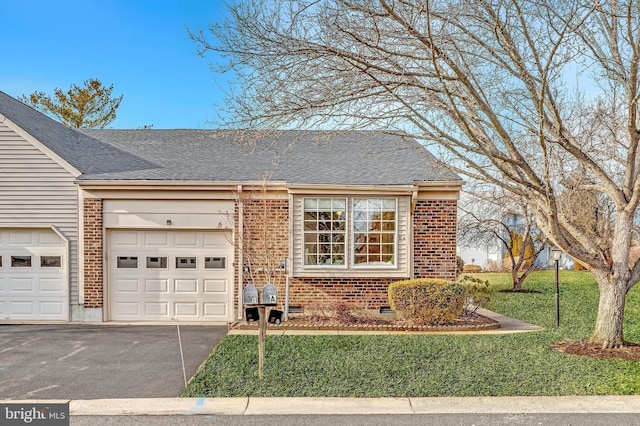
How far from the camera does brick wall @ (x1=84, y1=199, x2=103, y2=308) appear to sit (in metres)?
10.7

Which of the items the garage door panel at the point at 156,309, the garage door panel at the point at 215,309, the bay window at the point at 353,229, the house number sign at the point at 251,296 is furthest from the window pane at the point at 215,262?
the house number sign at the point at 251,296

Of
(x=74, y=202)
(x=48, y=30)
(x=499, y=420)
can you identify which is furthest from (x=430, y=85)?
(x=48, y=30)

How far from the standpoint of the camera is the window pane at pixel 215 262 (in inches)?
431

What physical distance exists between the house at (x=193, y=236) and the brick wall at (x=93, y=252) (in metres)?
0.02

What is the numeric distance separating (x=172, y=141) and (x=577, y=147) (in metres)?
10.7

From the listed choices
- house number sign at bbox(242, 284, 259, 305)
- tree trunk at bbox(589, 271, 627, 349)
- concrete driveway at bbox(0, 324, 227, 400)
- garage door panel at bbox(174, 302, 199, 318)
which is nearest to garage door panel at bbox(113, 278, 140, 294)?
concrete driveway at bbox(0, 324, 227, 400)

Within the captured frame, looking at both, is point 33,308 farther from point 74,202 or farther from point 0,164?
point 0,164

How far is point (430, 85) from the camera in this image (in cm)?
791

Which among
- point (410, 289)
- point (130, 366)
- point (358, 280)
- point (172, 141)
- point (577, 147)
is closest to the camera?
point (130, 366)

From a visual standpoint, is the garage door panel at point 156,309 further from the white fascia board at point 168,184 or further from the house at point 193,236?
the white fascia board at point 168,184

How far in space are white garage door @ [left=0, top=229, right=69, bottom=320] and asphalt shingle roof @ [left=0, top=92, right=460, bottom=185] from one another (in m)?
1.91

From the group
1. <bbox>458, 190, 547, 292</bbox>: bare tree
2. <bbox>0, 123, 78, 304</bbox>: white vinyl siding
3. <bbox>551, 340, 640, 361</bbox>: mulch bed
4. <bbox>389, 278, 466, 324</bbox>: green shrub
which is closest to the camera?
<bbox>551, 340, 640, 361</bbox>: mulch bed

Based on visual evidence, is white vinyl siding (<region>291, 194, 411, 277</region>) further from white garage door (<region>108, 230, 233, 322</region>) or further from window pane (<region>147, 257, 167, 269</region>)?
window pane (<region>147, 257, 167, 269</region>)

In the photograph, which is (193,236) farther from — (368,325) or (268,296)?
(268,296)
